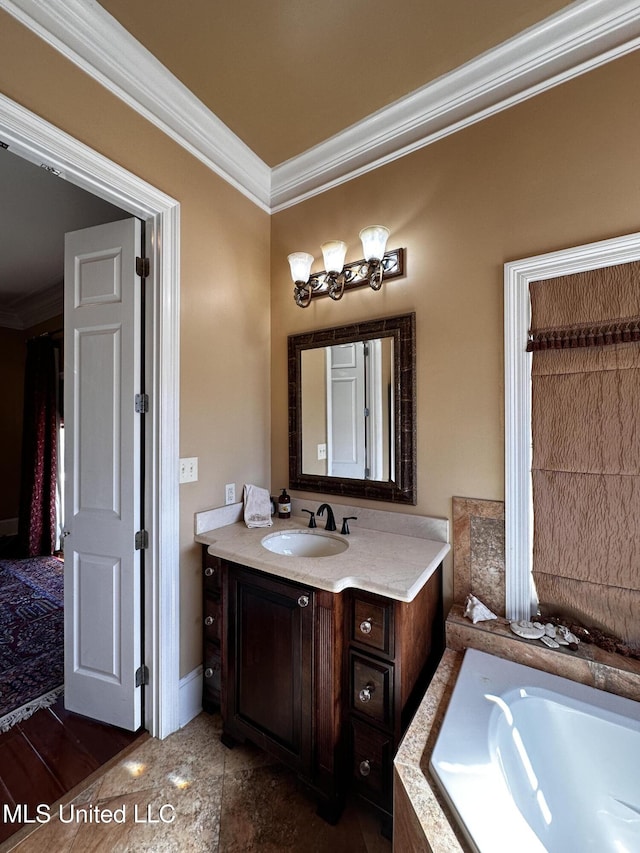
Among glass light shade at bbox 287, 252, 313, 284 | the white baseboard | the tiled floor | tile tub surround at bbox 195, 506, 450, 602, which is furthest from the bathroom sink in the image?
glass light shade at bbox 287, 252, 313, 284

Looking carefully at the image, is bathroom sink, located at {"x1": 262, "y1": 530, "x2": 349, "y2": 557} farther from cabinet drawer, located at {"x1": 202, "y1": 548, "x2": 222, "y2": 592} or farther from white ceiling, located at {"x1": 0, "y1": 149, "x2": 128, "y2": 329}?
white ceiling, located at {"x1": 0, "y1": 149, "x2": 128, "y2": 329}

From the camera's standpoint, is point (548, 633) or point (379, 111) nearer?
point (548, 633)

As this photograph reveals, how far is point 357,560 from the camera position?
4.59 feet

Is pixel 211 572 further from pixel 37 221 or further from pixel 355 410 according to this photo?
pixel 37 221

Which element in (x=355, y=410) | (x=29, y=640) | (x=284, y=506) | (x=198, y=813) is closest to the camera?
(x=198, y=813)

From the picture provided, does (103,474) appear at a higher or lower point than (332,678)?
higher

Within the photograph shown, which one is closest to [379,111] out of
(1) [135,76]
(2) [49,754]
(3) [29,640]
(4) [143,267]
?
(1) [135,76]

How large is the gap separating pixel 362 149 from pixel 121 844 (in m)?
2.96

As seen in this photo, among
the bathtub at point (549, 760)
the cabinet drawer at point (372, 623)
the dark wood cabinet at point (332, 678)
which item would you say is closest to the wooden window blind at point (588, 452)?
the bathtub at point (549, 760)

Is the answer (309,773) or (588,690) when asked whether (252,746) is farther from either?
(588,690)

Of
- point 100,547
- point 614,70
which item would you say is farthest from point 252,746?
point 614,70

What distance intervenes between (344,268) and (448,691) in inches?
73.2

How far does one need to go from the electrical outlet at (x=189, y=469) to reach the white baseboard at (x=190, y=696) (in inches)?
36.8

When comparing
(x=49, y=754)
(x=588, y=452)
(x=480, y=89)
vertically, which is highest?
(x=480, y=89)
